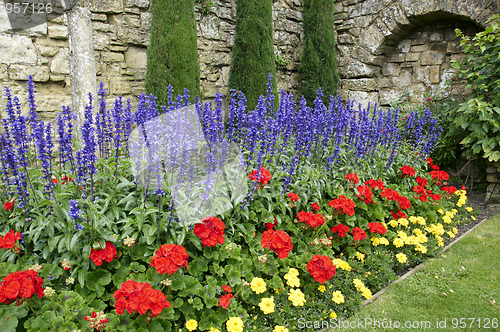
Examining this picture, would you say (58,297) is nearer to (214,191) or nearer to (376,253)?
(214,191)

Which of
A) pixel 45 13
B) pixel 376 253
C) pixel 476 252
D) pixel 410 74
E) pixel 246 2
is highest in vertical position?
pixel 246 2

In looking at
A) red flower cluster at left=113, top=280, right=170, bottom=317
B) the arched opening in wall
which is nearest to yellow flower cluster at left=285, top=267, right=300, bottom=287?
red flower cluster at left=113, top=280, right=170, bottom=317

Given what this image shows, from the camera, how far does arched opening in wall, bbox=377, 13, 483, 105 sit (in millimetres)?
6445

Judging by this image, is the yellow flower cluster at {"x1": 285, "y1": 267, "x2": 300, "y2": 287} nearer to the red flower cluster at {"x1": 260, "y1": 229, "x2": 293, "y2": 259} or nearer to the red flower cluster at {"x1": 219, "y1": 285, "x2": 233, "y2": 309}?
the red flower cluster at {"x1": 260, "y1": 229, "x2": 293, "y2": 259}

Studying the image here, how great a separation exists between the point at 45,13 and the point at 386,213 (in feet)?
17.9

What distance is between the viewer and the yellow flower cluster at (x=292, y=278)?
7.45ft

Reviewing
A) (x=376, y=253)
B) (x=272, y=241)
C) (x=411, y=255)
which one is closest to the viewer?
(x=272, y=241)

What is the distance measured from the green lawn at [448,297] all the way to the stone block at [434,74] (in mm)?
4254

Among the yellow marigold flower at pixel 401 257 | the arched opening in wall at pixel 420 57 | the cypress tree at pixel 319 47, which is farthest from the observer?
the cypress tree at pixel 319 47

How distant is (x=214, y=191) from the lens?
244 centimetres

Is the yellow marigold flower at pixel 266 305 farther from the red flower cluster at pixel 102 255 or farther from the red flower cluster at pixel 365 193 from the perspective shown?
the red flower cluster at pixel 365 193

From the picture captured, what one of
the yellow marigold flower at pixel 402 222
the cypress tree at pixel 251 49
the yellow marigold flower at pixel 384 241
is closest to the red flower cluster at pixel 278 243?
the yellow marigold flower at pixel 384 241

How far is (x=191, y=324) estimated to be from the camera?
1.89 metres

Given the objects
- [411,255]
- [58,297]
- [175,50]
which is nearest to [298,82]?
[175,50]
